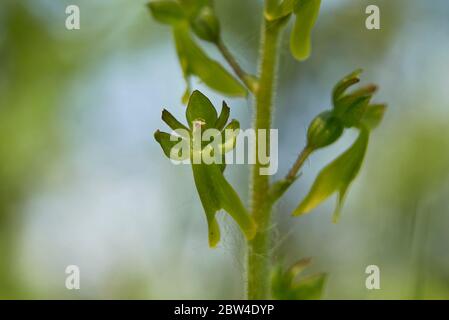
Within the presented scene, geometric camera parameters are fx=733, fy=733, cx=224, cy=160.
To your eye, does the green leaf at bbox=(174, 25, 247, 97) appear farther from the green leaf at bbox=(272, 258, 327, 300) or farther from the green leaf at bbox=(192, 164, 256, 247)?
the green leaf at bbox=(272, 258, 327, 300)

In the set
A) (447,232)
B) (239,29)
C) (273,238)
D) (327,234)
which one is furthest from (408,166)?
(273,238)

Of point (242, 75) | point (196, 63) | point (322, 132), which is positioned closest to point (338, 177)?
point (322, 132)

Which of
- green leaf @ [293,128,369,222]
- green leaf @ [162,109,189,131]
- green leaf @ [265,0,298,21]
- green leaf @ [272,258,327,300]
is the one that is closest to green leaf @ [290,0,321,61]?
green leaf @ [265,0,298,21]

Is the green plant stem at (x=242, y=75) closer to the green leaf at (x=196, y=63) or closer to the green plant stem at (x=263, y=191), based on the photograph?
the green plant stem at (x=263, y=191)

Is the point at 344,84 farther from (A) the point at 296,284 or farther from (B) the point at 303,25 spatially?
(A) the point at 296,284

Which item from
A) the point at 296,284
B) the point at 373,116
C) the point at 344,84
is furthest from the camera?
the point at 373,116

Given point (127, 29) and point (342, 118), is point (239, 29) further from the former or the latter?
point (342, 118)
